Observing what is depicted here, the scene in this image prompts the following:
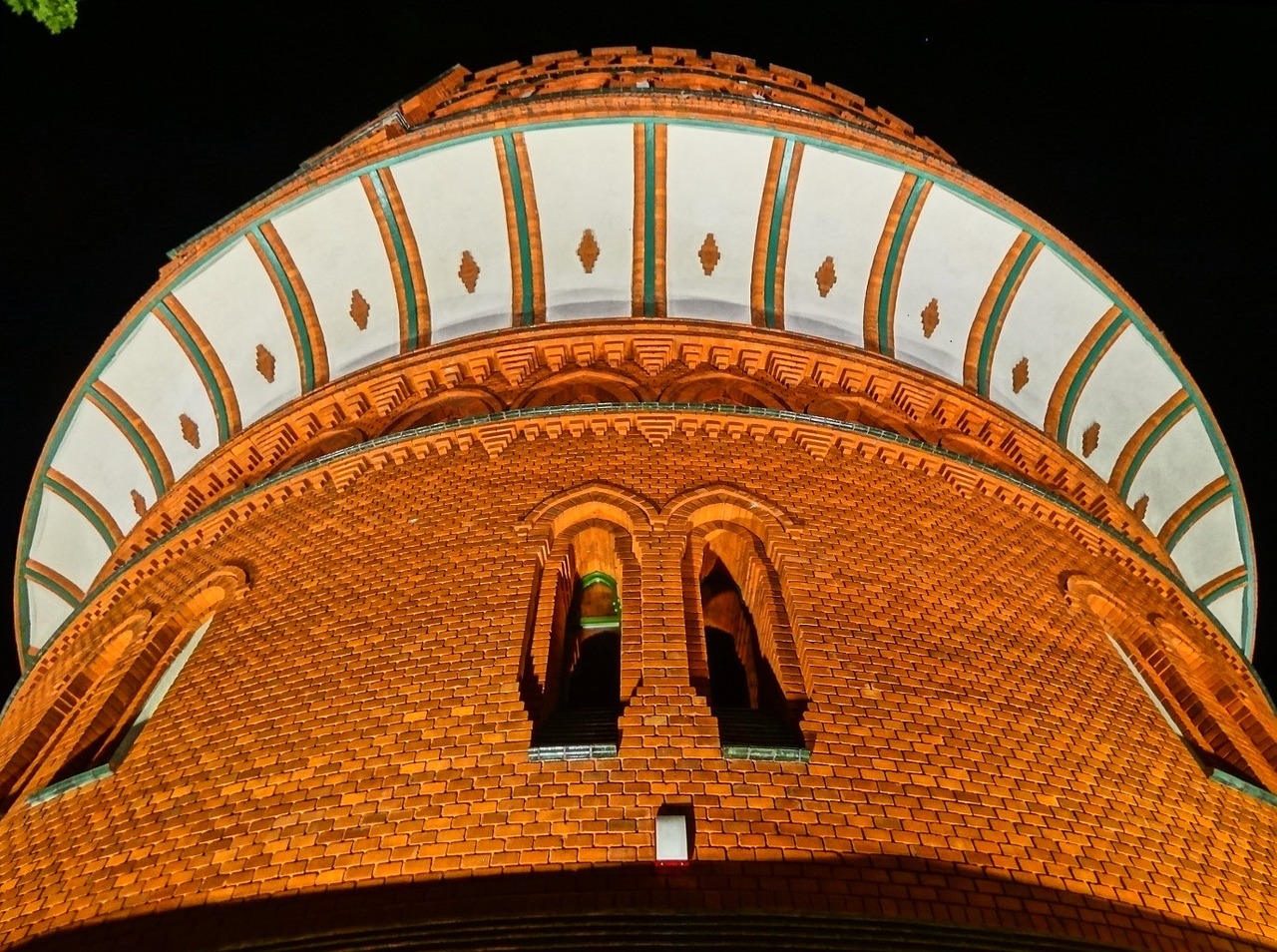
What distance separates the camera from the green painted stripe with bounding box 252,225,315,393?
349 inches

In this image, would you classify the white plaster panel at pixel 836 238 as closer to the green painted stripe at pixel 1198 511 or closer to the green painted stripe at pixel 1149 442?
the green painted stripe at pixel 1149 442

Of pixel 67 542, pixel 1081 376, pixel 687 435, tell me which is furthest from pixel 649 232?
pixel 67 542

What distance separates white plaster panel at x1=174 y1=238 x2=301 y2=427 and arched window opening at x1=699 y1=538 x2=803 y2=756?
387cm

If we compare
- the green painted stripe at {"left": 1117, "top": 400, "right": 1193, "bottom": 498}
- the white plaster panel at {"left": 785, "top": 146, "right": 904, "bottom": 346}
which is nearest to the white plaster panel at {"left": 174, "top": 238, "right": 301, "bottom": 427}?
the white plaster panel at {"left": 785, "top": 146, "right": 904, "bottom": 346}

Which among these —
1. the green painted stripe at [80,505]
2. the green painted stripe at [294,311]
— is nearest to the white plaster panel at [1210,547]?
the green painted stripe at [294,311]

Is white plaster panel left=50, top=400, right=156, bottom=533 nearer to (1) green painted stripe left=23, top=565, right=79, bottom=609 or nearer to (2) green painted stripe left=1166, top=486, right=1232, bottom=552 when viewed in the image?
(1) green painted stripe left=23, top=565, right=79, bottom=609

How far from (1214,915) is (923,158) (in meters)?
5.48

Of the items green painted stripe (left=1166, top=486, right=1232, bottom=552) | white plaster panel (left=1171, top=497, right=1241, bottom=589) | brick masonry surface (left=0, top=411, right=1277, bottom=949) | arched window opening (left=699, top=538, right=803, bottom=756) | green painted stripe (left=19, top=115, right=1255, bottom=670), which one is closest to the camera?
brick masonry surface (left=0, top=411, right=1277, bottom=949)

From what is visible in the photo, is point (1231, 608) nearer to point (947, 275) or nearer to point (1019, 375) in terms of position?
point (1019, 375)

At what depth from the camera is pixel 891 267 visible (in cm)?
864

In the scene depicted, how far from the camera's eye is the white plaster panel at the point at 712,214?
27.5 ft

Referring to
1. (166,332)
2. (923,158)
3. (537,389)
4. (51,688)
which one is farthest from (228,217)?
(923,158)

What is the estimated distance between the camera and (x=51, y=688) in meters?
7.70

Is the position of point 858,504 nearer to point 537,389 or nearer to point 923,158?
point 537,389
